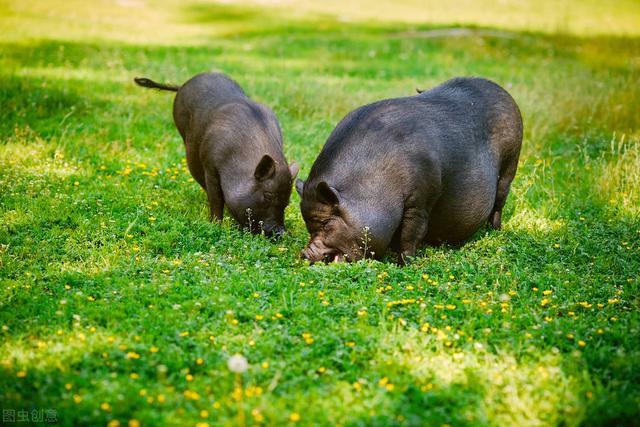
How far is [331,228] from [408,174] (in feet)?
2.76

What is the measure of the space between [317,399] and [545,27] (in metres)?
20.1

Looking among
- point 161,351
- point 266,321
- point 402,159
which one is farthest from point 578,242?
point 161,351

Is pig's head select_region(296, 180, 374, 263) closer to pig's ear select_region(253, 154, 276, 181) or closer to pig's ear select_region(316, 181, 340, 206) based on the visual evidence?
pig's ear select_region(316, 181, 340, 206)

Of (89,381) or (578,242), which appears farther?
(578,242)

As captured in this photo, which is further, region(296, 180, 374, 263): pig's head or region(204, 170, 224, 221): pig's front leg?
region(204, 170, 224, 221): pig's front leg

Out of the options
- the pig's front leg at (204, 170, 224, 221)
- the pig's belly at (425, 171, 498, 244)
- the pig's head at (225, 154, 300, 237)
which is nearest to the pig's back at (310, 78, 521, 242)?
the pig's belly at (425, 171, 498, 244)

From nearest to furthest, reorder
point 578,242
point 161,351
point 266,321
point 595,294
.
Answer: point 161,351, point 266,321, point 595,294, point 578,242


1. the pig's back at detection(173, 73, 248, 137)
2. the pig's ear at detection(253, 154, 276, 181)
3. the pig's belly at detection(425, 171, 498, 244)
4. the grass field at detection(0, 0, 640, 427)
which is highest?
the pig's back at detection(173, 73, 248, 137)

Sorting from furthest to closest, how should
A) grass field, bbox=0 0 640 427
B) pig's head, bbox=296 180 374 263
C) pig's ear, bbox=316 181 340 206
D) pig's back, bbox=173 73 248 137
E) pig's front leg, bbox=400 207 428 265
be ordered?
1. pig's back, bbox=173 73 248 137
2. pig's front leg, bbox=400 207 428 265
3. pig's head, bbox=296 180 374 263
4. pig's ear, bbox=316 181 340 206
5. grass field, bbox=0 0 640 427

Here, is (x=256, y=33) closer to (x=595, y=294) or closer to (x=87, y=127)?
(x=87, y=127)

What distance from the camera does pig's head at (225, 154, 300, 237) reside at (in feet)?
21.9

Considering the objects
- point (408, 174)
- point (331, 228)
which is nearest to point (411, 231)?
point (408, 174)

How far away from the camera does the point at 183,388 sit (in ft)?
12.9

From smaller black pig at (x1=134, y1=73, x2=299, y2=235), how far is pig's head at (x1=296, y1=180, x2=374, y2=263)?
0.78 m
